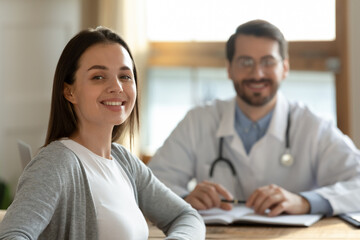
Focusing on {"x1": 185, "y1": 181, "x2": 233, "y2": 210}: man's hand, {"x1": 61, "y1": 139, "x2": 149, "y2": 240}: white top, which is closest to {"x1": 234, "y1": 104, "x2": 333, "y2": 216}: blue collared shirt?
{"x1": 185, "y1": 181, "x2": 233, "y2": 210}: man's hand

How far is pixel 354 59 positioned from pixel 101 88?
2329 millimetres

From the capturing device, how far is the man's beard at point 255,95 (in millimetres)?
2121

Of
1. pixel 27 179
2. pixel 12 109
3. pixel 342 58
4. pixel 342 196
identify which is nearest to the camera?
pixel 27 179

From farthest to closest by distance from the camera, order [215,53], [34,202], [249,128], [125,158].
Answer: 1. [215,53]
2. [249,128]
3. [125,158]
4. [34,202]

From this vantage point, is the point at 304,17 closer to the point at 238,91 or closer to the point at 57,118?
the point at 238,91

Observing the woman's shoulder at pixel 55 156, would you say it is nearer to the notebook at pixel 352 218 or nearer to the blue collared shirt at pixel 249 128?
the notebook at pixel 352 218

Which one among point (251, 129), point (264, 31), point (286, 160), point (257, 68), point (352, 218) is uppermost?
point (264, 31)

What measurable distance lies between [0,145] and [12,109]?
0.24 m

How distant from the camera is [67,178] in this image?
110cm

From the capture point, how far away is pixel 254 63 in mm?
2104

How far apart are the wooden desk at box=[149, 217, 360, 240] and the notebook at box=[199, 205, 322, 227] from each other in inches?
0.7

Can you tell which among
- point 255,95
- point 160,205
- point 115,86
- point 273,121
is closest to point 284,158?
point 273,121

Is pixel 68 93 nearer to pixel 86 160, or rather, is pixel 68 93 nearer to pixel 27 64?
pixel 86 160

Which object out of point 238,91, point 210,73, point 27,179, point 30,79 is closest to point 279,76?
point 238,91
